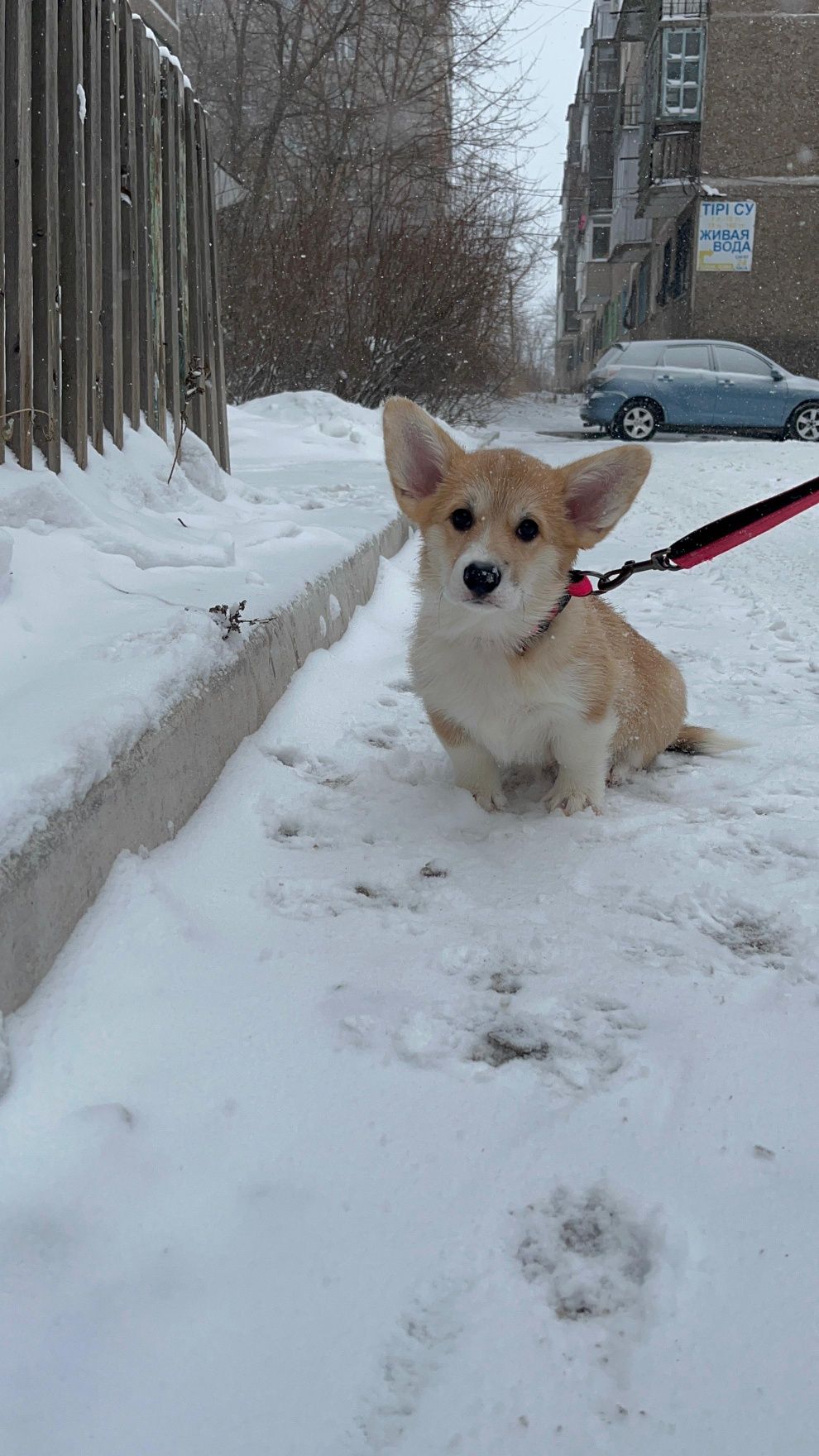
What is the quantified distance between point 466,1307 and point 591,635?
6.02ft

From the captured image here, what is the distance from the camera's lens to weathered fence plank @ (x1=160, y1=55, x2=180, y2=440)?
5145 mm

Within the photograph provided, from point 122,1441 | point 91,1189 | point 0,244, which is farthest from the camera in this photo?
point 0,244

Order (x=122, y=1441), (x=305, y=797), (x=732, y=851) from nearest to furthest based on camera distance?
(x=122, y=1441) → (x=732, y=851) → (x=305, y=797)

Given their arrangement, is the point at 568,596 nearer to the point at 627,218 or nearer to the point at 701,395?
the point at 701,395

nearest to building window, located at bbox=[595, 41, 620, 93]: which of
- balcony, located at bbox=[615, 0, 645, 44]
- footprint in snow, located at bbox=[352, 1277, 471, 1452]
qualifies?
balcony, located at bbox=[615, 0, 645, 44]

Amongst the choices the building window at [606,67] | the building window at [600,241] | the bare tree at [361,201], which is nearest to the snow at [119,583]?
the bare tree at [361,201]

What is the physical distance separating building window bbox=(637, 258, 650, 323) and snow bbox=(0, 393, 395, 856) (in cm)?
2785

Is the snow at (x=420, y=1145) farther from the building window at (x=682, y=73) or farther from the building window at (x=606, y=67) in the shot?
the building window at (x=606, y=67)

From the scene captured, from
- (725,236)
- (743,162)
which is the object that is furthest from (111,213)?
(743,162)

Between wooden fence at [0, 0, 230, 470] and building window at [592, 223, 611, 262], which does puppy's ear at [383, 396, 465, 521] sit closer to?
wooden fence at [0, 0, 230, 470]

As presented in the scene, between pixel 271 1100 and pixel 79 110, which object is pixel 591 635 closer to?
pixel 271 1100

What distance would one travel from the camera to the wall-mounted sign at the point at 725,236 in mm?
24281

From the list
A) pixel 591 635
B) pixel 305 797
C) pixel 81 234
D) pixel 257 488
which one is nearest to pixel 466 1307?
pixel 305 797

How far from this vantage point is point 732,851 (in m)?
2.45
